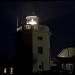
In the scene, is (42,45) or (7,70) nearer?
(42,45)

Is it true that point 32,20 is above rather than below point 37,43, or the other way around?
above

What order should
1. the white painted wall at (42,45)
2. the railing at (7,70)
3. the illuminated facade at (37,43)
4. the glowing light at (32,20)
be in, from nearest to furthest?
the illuminated facade at (37,43)
the white painted wall at (42,45)
the glowing light at (32,20)
the railing at (7,70)

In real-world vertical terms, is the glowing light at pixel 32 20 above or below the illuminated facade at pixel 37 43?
above

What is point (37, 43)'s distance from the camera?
3872cm

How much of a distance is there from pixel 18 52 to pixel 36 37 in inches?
117

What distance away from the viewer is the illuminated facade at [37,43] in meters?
38.4

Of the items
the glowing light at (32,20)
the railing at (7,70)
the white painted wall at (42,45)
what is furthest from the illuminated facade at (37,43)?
the railing at (7,70)

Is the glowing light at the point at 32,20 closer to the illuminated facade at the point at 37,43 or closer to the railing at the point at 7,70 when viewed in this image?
the illuminated facade at the point at 37,43

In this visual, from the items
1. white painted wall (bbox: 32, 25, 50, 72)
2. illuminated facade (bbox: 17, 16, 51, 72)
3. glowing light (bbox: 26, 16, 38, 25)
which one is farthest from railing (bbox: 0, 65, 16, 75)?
glowing light (bbox: 26, 16, 38, 25)

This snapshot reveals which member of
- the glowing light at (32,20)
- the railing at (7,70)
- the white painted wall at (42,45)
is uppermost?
the glowing light at (32,20)

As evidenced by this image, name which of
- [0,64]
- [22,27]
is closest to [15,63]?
[0,64]

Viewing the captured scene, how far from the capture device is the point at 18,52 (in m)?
39.8

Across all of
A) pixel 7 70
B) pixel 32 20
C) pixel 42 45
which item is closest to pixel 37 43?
pixel 42 45

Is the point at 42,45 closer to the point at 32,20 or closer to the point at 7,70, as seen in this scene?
the point at 32,20
